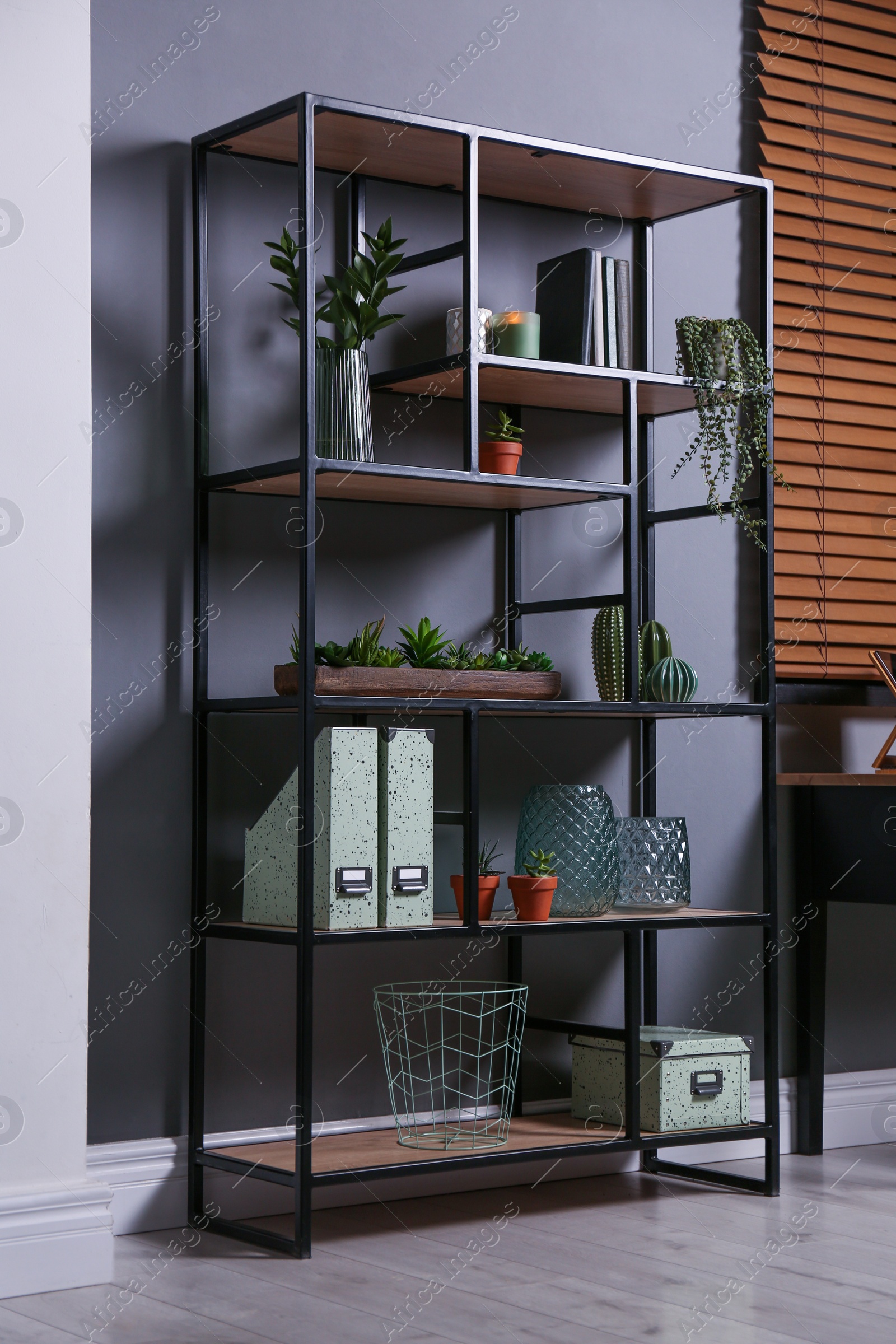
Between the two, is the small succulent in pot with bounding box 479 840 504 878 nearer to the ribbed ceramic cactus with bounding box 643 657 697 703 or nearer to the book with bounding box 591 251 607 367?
the ribbed ceramic cactus with bounding box 643 657 697 703

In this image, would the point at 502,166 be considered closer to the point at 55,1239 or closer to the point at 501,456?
the point at 501,456

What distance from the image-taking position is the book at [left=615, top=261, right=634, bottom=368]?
3.21 metres

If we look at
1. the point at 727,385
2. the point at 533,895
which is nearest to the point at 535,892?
the point at 533,895

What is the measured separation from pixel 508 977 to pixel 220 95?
1.88 metres

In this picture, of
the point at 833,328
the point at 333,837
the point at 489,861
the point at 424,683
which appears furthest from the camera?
the point at 833,328

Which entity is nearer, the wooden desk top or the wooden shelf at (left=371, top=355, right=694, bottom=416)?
the wooden shelf at (left=371, top=355, right=694, bottom=416)

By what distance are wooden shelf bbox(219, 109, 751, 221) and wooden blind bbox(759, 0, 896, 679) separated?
1.51ft

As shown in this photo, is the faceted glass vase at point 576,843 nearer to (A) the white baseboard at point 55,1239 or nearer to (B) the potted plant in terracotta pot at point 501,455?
(B) the potted plant in terracotta pot at point 501,455

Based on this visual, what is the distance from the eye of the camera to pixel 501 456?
306 cm

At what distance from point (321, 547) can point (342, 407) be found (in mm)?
408

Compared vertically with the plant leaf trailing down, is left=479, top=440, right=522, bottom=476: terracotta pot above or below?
below

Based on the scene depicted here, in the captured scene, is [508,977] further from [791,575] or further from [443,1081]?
[791,575]

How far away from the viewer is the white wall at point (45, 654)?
8.25 ft

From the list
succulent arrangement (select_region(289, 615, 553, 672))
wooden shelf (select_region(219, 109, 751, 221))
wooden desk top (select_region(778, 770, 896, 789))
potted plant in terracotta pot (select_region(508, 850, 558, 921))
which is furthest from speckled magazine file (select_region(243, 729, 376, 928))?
wooden desk top (select_region(778, 770, 896, 789))
